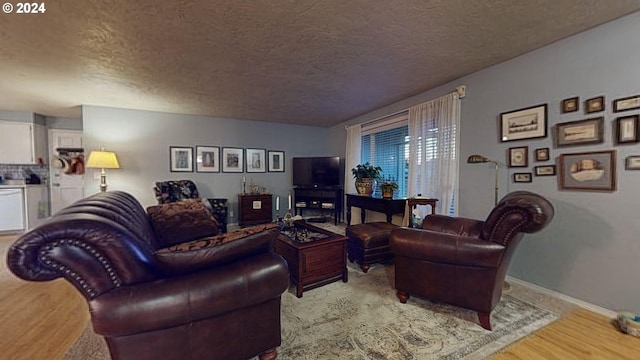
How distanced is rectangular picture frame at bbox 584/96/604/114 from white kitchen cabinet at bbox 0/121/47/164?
8313 millimetres

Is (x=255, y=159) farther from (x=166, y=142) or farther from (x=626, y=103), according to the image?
(x=626, y=103)

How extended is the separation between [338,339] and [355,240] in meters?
1.40

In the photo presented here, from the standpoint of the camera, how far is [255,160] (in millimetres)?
5691

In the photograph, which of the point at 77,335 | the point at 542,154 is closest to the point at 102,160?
the point at 77,335

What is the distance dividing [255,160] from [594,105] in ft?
17.0

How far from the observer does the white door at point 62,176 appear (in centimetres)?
532

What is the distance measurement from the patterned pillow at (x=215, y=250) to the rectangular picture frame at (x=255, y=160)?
4401 millimetres

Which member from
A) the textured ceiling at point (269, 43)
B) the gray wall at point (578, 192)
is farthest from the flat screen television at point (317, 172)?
the gray wall at point (578, 192)

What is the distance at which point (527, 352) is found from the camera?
1.62 m

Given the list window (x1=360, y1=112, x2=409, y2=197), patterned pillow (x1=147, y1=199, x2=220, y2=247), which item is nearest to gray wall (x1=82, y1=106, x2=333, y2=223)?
window (x1=360, y1=112, x2=409, y2=197)

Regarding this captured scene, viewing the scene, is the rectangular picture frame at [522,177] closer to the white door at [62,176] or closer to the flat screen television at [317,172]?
the flat screen television at [317,172]

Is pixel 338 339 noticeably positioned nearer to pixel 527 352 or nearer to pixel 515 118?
pixel 527 352

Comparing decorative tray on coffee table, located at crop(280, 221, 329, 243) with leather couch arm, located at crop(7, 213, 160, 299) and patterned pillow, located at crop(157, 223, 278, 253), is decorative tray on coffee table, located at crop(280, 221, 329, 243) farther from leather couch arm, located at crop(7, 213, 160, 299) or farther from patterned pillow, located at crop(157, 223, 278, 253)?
leather couch arm, located at crop(7, 213, 160, 299)

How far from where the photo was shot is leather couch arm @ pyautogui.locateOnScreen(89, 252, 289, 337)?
3.47 feet
